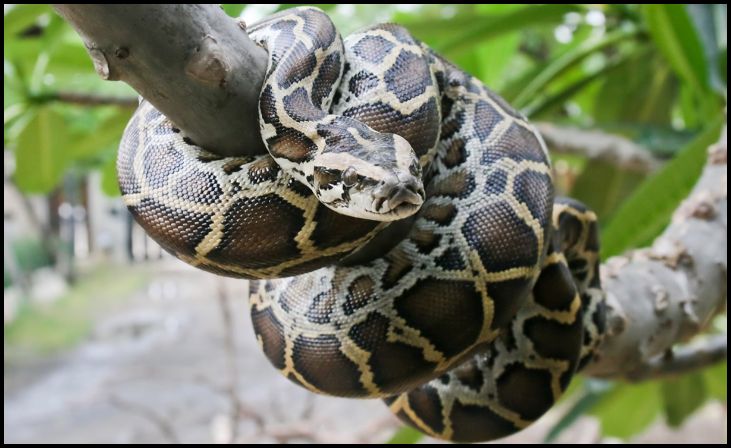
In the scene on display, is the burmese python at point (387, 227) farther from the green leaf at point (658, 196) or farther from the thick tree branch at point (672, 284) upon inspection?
the green leaf at point (658, 196)

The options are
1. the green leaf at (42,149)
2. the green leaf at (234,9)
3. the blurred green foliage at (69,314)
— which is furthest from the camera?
the blurred green foliage at (69,314)

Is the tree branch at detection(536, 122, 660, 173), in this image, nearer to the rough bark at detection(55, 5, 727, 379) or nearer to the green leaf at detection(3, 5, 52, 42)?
the rough bark at detection(55, 5, 727, 379)

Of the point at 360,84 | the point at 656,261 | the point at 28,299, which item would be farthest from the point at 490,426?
the point at 28,299

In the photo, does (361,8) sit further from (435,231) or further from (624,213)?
(435,231)

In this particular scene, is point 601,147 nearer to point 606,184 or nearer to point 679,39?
point 606,184

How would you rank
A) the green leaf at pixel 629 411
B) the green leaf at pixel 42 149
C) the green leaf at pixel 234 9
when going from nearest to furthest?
the green leaf at pixel 234 9
the green leaf at pixel 42 149
the green leaf at pixel 629 411

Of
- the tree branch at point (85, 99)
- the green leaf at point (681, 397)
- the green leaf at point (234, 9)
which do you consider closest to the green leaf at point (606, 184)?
the green leaf at point (681, 397)
